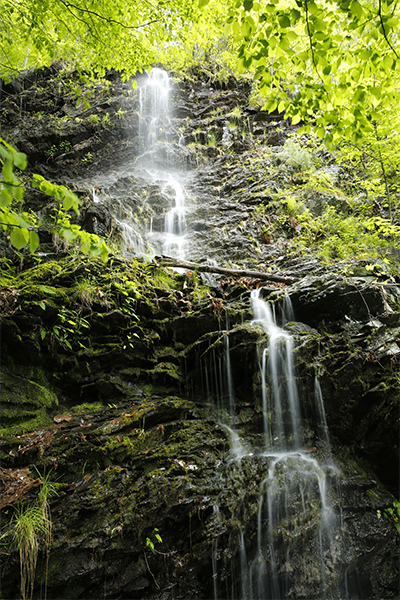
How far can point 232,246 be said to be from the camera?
10.6m

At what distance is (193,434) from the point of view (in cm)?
452

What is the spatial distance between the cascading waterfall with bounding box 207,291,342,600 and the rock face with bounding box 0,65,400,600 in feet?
0.07

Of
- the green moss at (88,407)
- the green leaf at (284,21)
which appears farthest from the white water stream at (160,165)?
the green leaf at (284,21)

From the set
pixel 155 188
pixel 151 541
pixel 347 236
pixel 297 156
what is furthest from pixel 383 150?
pixel 155 188

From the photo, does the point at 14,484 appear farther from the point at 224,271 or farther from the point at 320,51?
the point at 224,271

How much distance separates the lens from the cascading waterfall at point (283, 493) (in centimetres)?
373

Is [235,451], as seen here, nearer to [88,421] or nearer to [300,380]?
[300,380]

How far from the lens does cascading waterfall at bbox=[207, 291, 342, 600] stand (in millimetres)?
3725

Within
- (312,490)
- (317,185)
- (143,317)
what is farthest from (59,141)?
(312,490)

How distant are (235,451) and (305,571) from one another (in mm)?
1610

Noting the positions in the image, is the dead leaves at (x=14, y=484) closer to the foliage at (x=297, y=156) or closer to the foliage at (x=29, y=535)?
the foliage at (x=29, y=535)

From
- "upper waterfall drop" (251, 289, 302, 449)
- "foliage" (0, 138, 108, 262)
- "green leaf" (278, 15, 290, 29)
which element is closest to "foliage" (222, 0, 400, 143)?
"green leaf" (278, 15, 290, 29)

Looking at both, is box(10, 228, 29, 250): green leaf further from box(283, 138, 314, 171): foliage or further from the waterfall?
box(283, 138, 314, 171): foliage

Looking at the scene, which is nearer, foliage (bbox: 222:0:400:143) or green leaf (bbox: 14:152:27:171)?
green leaf (bbox: 14:152:27:171)
